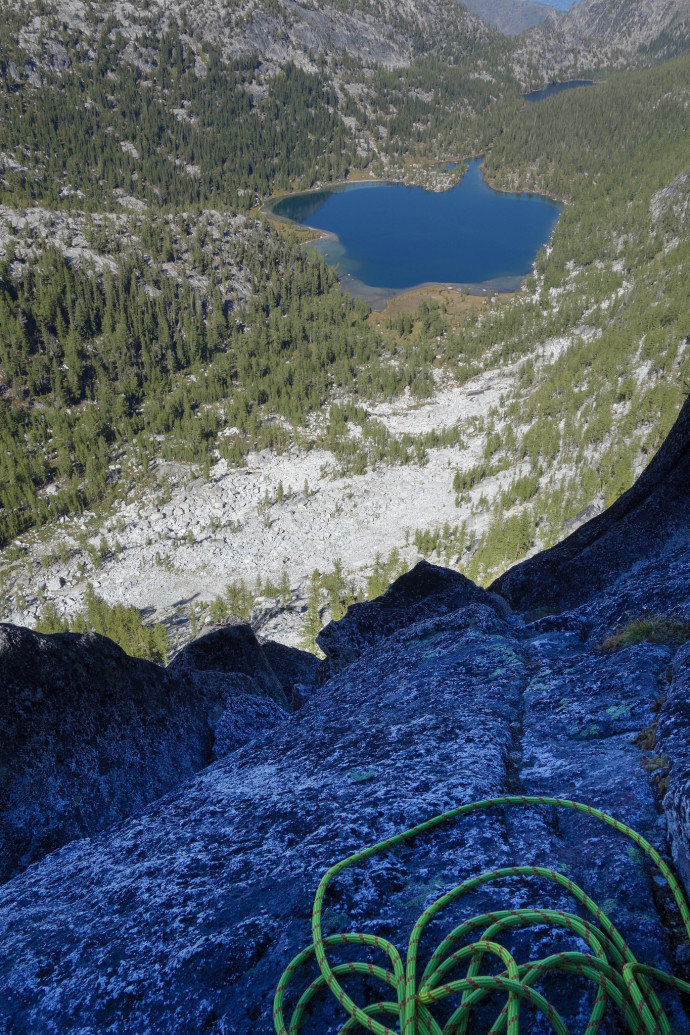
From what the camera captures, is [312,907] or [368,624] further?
[368,624]

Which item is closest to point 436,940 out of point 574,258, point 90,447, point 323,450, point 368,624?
point 368,624

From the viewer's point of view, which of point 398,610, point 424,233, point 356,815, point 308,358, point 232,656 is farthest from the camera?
point 424,233

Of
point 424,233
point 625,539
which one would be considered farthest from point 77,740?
point 424,233

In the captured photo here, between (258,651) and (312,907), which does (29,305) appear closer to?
(258,651)

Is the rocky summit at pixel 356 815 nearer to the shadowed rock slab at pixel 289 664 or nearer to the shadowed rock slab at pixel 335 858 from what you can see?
the shadowed rock slab at pixel 335 858

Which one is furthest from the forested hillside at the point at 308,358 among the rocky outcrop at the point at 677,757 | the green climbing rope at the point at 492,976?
the green climbing rope at the point at 492,976

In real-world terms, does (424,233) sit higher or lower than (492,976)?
higher

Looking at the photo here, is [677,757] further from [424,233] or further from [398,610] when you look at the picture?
[424,233]
